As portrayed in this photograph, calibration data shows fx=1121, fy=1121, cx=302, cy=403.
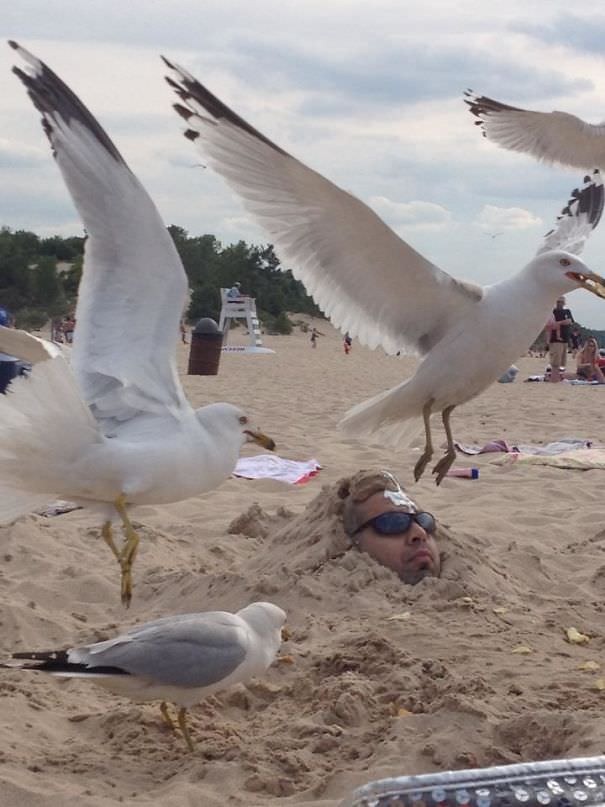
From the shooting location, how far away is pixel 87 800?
2.44 metres

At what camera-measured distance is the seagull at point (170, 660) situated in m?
2.73

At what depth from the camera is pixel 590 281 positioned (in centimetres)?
467

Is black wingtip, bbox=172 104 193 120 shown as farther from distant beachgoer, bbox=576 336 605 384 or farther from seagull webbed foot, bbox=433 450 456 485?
distant beachgoer, bbox=576 336 605 384

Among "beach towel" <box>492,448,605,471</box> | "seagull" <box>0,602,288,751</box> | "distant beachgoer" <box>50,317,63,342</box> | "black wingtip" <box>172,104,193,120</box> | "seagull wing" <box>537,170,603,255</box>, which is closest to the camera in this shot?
"seagull" <box>0,602,288,751</box>

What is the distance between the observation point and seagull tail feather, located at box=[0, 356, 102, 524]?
123 inches

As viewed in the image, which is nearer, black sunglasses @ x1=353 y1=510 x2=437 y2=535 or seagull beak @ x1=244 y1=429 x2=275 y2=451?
seagull beak @ x1=244 y1=429 x2=275 y2=451

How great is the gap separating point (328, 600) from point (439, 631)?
47 cm

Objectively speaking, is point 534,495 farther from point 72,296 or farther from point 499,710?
point 72,296

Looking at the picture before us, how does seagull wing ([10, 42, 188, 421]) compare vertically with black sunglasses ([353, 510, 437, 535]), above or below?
above

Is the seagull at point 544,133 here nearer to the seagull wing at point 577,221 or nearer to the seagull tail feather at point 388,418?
the seagull wing at point 577,221

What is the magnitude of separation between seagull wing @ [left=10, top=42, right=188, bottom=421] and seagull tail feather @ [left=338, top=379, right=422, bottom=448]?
55.5 inches

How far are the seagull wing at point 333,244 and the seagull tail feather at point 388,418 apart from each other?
0.22 metres

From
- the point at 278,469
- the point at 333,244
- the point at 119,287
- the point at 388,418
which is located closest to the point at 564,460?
the point at 278,469

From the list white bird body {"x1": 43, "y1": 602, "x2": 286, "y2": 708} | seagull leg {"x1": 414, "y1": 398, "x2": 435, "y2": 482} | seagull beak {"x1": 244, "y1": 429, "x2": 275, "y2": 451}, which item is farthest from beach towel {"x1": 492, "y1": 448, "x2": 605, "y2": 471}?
white bird body {"x1": 43, "y1": 602, "x2": 286, "y2": 708}
